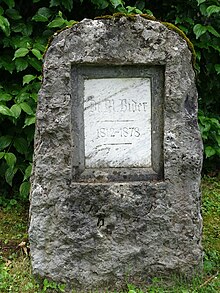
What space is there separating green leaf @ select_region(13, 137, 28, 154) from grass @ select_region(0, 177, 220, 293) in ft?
1.72

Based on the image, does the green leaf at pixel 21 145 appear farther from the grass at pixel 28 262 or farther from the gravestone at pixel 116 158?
the gravestone at pixel 116 158

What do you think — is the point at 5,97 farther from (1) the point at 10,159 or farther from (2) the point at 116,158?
(2) the point at 116,158

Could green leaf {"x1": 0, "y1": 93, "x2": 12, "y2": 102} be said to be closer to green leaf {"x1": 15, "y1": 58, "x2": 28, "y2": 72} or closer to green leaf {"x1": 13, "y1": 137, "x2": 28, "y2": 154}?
green leaf {"x1": 15, "y1": 58, "x2": 28, "y2": 72}

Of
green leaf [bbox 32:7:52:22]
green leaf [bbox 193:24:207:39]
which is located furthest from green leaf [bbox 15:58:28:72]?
green leaf [bbox 193:24:207:39]

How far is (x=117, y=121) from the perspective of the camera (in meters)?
3.09

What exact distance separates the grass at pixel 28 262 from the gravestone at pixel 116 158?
80mm

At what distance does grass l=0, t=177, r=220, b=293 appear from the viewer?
3.07 m

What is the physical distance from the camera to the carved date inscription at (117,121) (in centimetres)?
307

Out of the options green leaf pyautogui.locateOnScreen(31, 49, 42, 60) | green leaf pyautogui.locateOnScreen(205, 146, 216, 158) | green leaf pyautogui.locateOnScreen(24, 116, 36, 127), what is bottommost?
green leaf pyautogui.locateOnScreen(205, 146, 216, 158)

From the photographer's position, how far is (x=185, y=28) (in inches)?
186

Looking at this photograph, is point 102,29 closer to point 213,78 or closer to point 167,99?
point 167,99

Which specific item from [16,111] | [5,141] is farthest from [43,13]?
[5,141]

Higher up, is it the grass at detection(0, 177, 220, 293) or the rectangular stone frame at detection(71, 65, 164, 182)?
the rectangular stone frame at detection(71, 65, 164, 182)

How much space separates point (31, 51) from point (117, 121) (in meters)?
1.32
